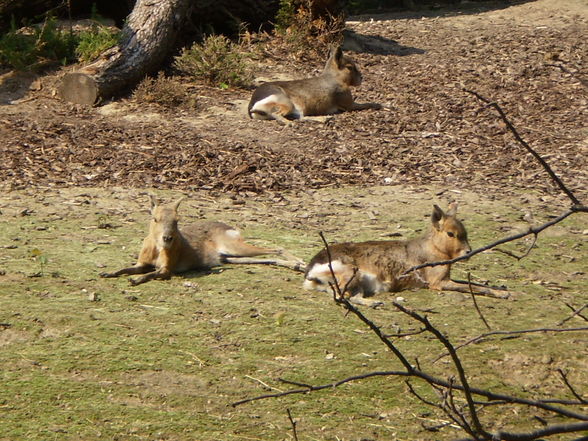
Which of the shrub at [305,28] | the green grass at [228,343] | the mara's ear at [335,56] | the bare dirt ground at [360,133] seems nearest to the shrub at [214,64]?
the bare dirt ground at [360,133]

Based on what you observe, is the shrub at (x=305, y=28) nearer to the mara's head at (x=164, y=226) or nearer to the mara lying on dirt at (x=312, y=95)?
the mara lying on dirt at (x=312, y=95)

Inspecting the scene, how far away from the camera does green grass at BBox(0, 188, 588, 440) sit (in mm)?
4734

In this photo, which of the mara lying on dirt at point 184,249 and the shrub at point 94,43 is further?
the shrub at point 94,43

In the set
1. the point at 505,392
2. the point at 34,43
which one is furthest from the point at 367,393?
the point at 34,43

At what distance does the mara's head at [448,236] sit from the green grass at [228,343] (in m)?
0.36

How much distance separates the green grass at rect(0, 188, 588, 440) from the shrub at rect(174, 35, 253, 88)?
185 inches

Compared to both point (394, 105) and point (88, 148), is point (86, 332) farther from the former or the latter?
point (394, 105)

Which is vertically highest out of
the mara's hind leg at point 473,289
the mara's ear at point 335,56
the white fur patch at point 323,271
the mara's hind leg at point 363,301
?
the mara's ear at point 335,56

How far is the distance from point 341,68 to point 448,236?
5773 mm

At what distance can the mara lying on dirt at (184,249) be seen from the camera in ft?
22.0

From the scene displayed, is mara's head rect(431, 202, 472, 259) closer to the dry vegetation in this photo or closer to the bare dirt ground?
the dry vegetation

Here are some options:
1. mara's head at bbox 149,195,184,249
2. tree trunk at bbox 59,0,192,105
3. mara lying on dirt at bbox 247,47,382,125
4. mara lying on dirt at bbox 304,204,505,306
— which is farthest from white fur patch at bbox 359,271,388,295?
tree trunk at bbox 59,0,192,105

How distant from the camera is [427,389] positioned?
5199 mm

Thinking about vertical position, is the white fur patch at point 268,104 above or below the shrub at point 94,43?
below
